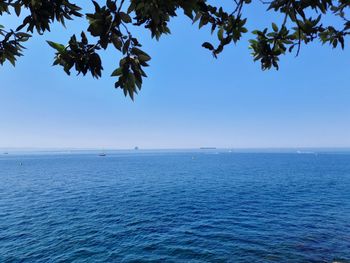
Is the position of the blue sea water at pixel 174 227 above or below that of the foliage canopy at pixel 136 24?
below

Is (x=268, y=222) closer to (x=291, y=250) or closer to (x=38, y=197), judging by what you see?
(x=291, y=250)

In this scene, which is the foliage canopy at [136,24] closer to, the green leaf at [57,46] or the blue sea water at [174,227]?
the green leaf at [57,46]

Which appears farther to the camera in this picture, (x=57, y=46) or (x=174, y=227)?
(x=174, y=227)

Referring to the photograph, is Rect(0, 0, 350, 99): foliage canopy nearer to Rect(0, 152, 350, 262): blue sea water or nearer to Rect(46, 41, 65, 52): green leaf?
Rect(46, 41, 65, 52): green leaf

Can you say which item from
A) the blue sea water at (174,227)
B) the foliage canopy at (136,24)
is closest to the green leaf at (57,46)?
the foliage canopy at (136,24)

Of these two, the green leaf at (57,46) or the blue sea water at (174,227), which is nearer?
the green leaf at (57,46)

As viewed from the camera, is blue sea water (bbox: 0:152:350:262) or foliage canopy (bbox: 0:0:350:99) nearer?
foliage canopy (bbox: 0:0:350:99)

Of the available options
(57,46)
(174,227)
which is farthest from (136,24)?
(174,227)

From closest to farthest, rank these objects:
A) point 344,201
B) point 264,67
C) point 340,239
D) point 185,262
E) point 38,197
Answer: point 264,67
point 185,262
point 340,239
point 344,201
point 38,197

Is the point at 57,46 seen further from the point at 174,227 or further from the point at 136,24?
the point at 174,227

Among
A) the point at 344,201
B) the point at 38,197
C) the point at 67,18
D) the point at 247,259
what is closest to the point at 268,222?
the point at 247,259

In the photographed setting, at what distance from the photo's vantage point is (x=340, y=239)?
27.4 m

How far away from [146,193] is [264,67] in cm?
5223

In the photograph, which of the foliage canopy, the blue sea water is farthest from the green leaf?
the blue sea water
